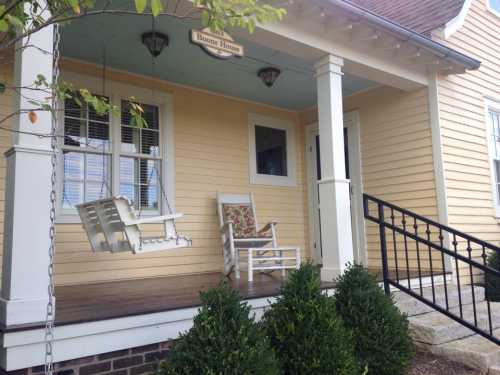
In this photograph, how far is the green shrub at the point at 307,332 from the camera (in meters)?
2.45

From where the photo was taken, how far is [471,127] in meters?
5.48

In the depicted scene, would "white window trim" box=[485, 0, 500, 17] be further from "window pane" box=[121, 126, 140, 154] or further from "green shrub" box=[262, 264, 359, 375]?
"green shrub" box=[262, 264, 359, 375]

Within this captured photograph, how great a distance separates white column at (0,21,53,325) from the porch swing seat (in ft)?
3.41

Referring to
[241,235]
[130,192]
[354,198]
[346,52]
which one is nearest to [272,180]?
[354,198]

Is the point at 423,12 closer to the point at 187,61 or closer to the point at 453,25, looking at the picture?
the point at 453,25

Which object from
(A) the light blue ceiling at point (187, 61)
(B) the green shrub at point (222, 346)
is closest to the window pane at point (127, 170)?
(A) the light blue ceiling at point (187, 61)

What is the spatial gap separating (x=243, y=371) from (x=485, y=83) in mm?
5394

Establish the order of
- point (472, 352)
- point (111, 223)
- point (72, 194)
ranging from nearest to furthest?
1. point (472, 352)
2. point (111, 223)
3. point (72, 194)

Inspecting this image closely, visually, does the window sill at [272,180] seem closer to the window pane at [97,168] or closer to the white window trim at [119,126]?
the white window trim at [119,126]

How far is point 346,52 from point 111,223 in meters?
2.57

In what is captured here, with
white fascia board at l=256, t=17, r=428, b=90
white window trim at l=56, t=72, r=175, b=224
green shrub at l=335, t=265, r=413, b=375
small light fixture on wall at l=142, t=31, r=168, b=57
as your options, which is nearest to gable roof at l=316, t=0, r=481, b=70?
white fascia board at l=256, t=17, r=428, b=90

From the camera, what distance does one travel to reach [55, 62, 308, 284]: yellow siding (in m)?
4.36

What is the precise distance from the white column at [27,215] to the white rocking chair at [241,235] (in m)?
2.46

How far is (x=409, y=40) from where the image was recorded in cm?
424
